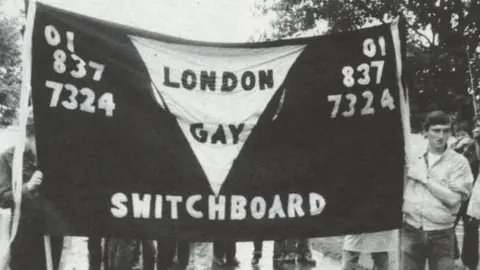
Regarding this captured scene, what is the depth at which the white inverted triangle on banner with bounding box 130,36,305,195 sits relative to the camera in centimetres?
536

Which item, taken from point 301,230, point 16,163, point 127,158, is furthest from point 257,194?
point 16,163

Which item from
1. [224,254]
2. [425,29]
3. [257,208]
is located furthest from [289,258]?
[425,29]

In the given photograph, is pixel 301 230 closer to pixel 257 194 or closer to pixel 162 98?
pixel 257 194

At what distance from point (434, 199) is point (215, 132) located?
1.79 meters

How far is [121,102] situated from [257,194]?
1.22 metres

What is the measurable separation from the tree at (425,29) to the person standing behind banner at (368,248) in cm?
1093

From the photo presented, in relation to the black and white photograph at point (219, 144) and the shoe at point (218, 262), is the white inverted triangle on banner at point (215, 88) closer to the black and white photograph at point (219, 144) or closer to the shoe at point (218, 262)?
the black and white photograph at point (219, 144)

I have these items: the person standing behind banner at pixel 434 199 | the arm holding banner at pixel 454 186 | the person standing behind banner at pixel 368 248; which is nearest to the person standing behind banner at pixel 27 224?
the person standing behind banner at pixel 368 248

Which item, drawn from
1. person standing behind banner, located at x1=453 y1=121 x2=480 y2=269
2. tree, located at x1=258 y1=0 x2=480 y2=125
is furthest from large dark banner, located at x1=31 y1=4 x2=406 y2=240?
tree, located at x1=258 y1=0 x2=480 y2=125

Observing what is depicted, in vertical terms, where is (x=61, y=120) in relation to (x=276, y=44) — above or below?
below

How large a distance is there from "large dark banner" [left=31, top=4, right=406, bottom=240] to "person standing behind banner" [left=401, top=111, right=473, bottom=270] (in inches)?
8.4

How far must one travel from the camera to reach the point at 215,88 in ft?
17.9

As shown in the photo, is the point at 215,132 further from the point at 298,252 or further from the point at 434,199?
the point at 298,252

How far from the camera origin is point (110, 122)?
17.0 ft
